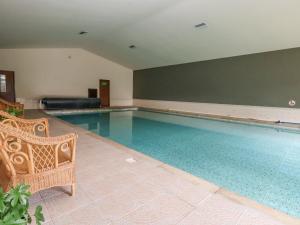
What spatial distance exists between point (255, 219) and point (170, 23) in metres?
5.74

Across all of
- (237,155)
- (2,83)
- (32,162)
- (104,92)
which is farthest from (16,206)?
(104,92)

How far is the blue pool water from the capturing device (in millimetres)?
2426

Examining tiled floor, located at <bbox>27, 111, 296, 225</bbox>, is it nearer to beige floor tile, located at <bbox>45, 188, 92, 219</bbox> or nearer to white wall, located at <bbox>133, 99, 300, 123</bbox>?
beige floor tile, located at <bbox>45, 188, 92, 219</bbox>

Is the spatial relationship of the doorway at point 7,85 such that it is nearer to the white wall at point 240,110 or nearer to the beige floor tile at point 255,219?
the white wall at point 240,110

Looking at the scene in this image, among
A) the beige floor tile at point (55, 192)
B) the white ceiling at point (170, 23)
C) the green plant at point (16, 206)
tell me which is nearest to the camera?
the green plant at point (16, 206)

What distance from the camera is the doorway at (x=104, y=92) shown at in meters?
11.6

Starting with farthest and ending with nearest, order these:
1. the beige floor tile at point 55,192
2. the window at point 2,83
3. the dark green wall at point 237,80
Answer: the window at point 2,83 → the dark green wall at point 237,80 → the beige floor tile at point 55,192

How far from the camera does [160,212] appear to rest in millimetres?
1575

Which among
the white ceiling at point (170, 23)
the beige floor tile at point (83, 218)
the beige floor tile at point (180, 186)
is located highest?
the white ceiling at point (170, 23)

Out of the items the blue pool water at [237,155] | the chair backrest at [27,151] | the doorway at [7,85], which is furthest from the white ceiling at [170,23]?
the chair backrest at [27,151]

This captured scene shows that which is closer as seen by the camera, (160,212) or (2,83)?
(160,212)

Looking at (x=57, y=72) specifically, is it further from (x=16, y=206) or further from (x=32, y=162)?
(x=16, y=206)

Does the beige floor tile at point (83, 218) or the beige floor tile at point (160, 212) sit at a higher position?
the beige floor tile at point (83, 218)

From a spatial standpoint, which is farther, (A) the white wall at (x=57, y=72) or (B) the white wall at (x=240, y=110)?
(A) the white wall at (x=57, y=72)
